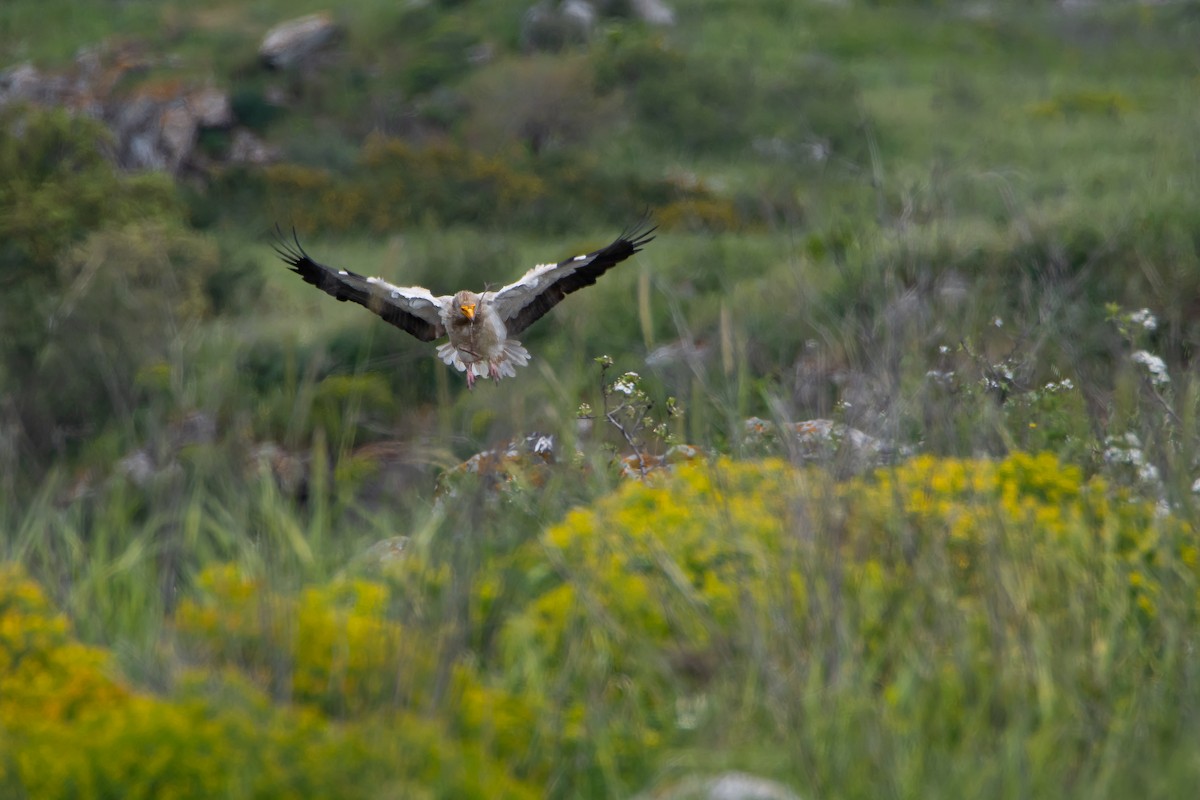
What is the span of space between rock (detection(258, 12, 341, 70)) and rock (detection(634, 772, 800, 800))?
36.3 m

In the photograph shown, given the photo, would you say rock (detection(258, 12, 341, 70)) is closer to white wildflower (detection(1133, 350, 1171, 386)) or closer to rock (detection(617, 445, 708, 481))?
rock (detection(617, 445, 708, 481))

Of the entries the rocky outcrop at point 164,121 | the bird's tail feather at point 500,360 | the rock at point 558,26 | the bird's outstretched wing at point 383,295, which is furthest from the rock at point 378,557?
the rock at point 558,26

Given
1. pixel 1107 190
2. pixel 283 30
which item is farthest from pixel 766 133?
pixel 283 30

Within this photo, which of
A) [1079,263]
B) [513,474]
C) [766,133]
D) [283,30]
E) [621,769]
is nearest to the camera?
[621,769]

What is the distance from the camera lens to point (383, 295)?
29.0 ft

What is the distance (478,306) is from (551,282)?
47cm

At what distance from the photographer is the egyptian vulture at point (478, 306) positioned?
8.66m

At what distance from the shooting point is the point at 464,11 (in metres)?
40.2

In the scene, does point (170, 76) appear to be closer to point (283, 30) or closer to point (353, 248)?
point (283, 30)

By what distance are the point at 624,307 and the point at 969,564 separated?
1252cm

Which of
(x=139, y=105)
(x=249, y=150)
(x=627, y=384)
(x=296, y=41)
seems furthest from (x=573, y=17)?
(x=627, y=384)

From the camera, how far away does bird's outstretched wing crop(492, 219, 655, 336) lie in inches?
336

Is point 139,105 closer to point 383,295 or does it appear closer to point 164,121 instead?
point 164,121

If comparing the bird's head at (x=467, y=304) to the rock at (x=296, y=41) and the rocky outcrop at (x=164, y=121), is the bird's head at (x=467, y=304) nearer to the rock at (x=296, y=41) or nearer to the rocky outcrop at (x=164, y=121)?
the rocky outcrop at (x=164, y=121)
